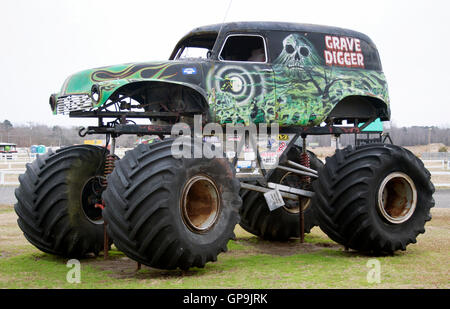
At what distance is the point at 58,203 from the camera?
7.86 metres

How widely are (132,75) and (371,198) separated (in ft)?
12.2

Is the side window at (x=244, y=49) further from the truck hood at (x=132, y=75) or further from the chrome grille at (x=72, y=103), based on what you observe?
the chrome grille at (x=72, y=103)

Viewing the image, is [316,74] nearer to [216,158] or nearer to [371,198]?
[371,198]

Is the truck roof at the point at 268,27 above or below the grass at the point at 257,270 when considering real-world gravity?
above

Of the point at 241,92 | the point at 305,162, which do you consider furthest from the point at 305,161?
the point at 241,92

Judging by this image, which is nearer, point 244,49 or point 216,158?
point 216,158

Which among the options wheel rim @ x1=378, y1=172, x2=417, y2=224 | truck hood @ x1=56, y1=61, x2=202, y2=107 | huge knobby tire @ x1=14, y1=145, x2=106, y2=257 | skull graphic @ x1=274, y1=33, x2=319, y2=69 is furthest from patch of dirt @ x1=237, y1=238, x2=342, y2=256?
truck hood @ x1=56, y1=61, x2=202, y2=107

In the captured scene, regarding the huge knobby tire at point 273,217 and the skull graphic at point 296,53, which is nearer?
A: the skull graphic at point 296,53

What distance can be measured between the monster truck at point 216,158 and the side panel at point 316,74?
2 centimetres

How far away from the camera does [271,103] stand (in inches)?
337

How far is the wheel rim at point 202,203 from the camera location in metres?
6.97

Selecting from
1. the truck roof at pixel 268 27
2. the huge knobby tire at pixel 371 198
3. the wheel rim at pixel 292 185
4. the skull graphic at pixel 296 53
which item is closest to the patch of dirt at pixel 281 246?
the wheel rim at pixel 292 185

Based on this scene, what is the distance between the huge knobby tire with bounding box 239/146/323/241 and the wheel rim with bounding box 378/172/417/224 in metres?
1.98
